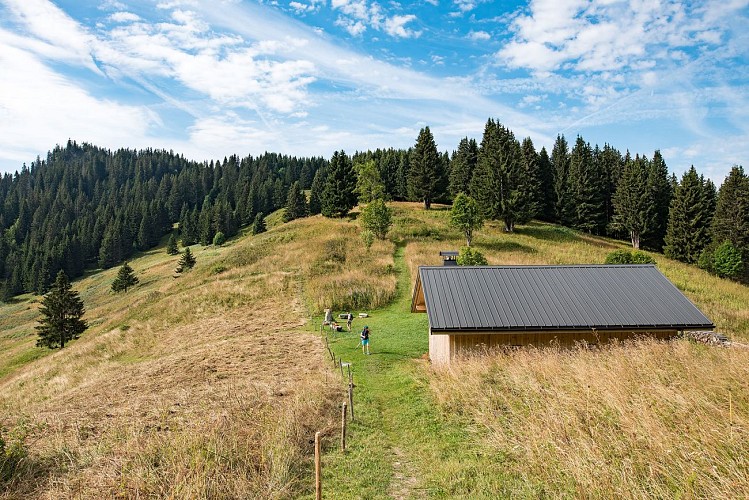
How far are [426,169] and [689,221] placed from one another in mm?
35904

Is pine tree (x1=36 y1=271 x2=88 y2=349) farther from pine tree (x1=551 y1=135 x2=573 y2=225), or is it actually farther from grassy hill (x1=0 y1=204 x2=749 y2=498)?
pine tree (x1=551 y1=135 x2=573 y2=225)

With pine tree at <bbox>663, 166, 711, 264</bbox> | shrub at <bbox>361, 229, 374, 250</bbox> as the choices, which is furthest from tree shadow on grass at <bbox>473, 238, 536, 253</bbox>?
pine tree at <bbox>663, 166, 711, 264</bbox>

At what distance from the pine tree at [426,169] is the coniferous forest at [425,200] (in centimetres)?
17

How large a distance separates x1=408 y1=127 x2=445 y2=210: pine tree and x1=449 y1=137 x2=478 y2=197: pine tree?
23.1 ft

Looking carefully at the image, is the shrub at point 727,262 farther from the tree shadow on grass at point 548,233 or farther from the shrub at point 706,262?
the tree shadow on grass at point 548,233

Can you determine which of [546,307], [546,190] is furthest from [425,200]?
[546,307]

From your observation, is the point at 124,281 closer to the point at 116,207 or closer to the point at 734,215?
the point at 734,215

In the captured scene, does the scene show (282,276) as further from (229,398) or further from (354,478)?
(354,478)

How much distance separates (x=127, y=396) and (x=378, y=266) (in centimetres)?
2375

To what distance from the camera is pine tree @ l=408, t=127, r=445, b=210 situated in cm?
6334

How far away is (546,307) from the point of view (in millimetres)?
15297

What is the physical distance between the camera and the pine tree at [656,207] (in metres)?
58.2

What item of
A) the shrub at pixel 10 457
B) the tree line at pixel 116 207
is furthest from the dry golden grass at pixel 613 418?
the tree line at pixel 116 207

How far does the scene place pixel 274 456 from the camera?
25.1ft
